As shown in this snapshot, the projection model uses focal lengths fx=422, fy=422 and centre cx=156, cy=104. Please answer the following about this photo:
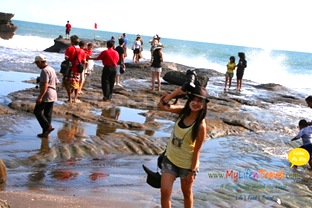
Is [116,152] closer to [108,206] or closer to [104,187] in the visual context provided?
[104,187]

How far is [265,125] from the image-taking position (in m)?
11.9

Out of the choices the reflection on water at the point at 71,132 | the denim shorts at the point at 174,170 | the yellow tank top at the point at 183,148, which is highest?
the yellow tank top at the point at 183,148

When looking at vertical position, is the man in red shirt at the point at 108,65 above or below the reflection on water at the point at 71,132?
above

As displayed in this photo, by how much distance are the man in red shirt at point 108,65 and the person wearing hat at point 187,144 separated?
293 inches

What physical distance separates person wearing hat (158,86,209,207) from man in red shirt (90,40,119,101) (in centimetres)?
744

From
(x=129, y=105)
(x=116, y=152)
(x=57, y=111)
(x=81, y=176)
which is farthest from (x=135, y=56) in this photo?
(x=81, y=176)

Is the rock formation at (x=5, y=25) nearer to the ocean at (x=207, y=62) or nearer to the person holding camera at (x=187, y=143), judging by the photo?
the ocean at (x=207, y=62)

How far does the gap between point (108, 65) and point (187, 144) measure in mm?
7790

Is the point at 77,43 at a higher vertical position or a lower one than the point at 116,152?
higher

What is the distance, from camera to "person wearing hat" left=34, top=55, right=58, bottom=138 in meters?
7.46

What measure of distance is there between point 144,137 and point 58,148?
1963 millimetres

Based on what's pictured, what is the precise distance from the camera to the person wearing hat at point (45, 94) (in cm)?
746

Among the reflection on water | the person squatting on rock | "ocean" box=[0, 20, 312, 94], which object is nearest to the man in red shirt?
the person squatting on rock

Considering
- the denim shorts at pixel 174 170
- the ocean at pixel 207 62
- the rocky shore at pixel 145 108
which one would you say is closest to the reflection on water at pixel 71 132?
the rocky shore at pixel 145 108
